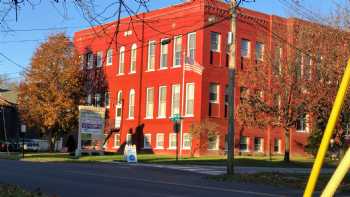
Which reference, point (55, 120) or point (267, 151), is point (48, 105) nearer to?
point (55, 120)

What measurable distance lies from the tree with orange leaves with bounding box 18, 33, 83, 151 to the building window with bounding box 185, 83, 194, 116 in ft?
41.6

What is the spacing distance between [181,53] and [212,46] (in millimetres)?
2627

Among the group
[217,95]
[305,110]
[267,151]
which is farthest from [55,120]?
[305,110]

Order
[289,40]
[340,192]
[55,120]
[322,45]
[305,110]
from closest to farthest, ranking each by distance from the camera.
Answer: [340,192] < [322,45] < [305,110] < [289,40] < [55,120]

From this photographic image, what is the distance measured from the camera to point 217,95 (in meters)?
46.1

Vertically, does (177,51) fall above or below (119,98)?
above

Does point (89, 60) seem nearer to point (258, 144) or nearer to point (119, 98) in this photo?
point (119, 98)

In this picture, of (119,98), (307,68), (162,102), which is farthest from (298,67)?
(119,98)

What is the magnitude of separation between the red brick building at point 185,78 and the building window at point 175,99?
8 centimetres

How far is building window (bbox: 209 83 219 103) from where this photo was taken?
45.8m

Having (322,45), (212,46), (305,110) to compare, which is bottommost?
(305,110)

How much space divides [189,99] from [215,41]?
505 centimetres

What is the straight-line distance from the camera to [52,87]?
176 ft

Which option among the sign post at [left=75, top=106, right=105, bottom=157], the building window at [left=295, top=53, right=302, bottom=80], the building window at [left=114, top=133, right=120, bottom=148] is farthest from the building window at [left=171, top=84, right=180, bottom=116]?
the building window at [left=295, top=53, right=302, bottom=80]
